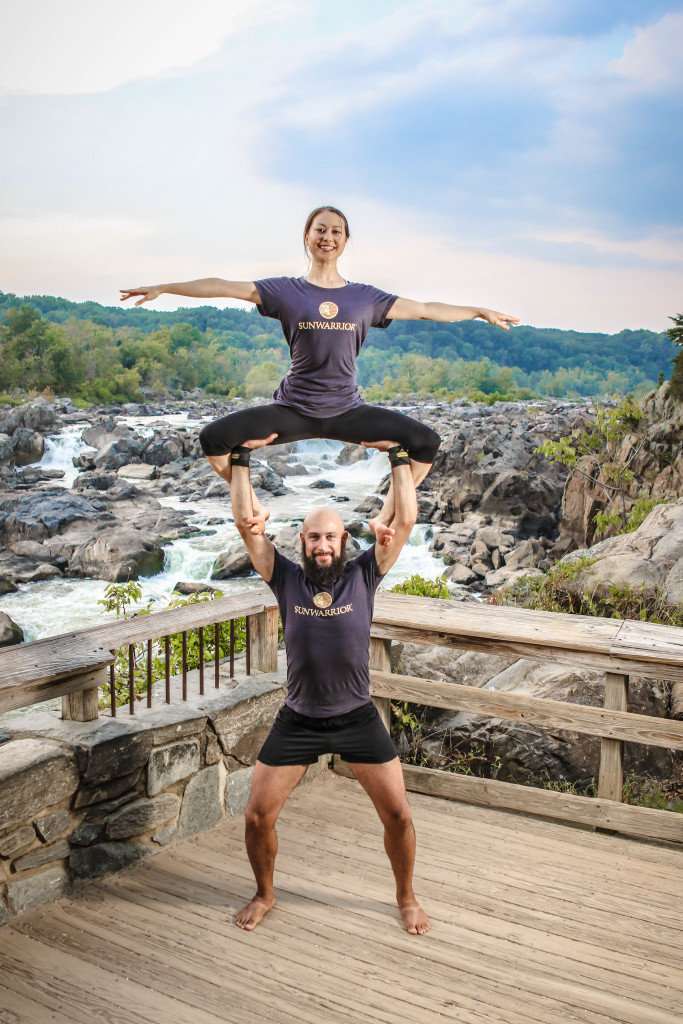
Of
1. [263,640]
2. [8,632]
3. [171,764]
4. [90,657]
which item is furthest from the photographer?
[8,632]

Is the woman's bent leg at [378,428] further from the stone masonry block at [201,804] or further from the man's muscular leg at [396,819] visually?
the stone masonry block at [201,804]

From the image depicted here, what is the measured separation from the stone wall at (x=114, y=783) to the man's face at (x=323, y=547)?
3.51 feet

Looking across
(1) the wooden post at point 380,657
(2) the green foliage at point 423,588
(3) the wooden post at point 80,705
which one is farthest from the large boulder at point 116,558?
(3) the wooden post at point 80,705

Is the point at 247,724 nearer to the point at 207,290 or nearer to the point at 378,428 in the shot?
the point at 378,428

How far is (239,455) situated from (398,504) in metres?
0.59

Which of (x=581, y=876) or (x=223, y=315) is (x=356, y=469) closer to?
(x=223, y=315)

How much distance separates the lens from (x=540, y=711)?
4.08 metres

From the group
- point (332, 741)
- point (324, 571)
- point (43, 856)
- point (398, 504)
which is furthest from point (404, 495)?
point (43, 856)

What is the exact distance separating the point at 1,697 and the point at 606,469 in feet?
40.2

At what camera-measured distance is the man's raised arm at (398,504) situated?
3.02 metres

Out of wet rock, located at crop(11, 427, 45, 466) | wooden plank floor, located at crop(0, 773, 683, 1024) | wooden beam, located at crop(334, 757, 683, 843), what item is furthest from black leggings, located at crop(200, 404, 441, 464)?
wet rock, located at crop(11, 427, 45, 466)

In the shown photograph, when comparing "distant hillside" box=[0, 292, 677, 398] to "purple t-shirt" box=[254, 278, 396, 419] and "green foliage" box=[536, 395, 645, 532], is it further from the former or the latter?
"purple t-shirt" box=[254, 278, 396, 419]

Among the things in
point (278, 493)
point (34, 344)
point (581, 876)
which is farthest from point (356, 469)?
point (581, 876)

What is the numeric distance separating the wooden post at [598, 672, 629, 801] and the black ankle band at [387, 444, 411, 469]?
1.63 m
